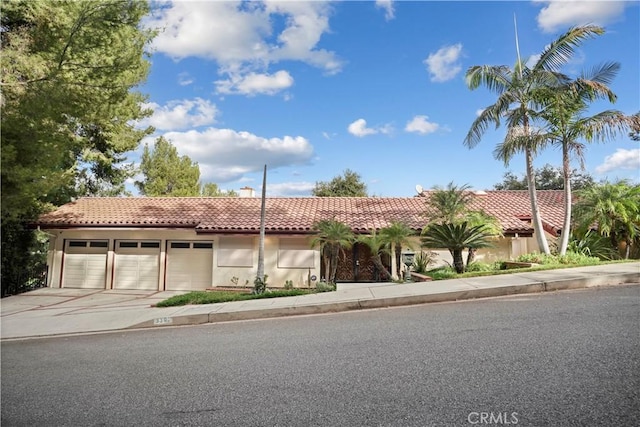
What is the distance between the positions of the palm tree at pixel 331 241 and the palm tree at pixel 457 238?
376cm

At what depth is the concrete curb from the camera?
359 inches

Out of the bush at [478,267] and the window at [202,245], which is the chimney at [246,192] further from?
the bush at [478,267]

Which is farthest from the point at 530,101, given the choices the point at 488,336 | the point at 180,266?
the point at 180,266

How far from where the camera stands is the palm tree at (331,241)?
50.6 ft

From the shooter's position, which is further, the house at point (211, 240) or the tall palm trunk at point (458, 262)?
the house at point (211, 240)

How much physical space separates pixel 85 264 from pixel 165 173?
1561 centimetres

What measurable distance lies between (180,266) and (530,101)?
1668 cm

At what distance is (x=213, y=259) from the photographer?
1828cm

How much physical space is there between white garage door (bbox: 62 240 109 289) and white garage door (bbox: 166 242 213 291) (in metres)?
3.47

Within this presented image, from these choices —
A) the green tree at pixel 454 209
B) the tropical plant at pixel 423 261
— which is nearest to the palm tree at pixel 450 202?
the green tree at pixel 454 209

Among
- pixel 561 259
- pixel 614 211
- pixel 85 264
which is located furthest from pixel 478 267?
pixel 85 264

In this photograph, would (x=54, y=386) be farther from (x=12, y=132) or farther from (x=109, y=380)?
(x=12, y=132)

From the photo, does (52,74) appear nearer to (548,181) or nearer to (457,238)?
(457,238)
